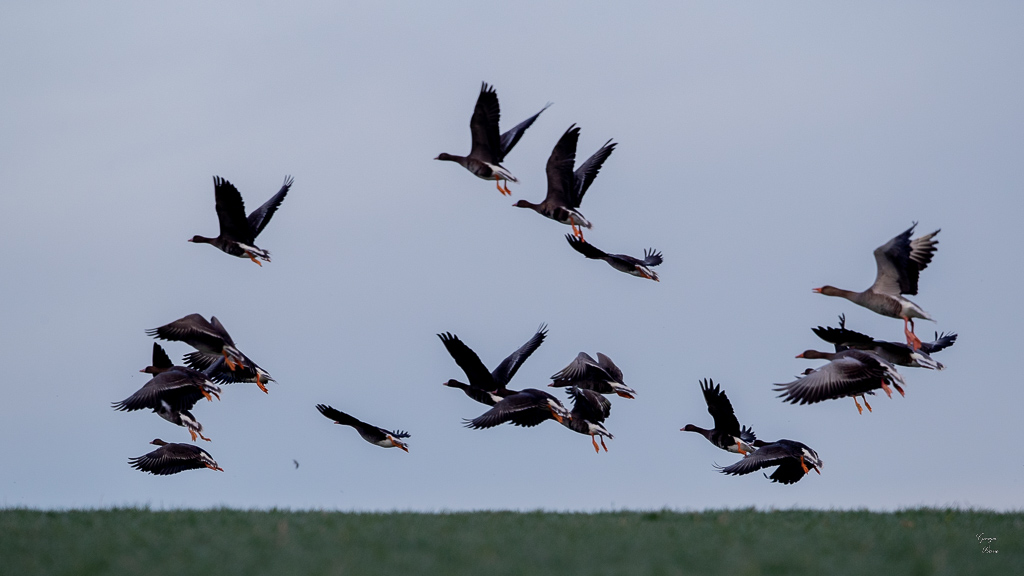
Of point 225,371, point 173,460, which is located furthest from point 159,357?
point 173,460

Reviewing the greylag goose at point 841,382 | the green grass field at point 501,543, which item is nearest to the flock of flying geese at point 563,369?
the greylag goose at point 841,382

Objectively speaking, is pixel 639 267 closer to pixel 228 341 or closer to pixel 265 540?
pixel 228 341

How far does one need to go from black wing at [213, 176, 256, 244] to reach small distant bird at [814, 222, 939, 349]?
1109 cm

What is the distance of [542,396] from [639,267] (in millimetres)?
4784

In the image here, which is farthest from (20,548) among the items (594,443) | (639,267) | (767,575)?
(639,267)

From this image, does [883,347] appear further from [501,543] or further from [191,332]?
[191,332]

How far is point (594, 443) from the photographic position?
22.0 meters

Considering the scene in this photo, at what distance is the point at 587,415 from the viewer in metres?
21.8

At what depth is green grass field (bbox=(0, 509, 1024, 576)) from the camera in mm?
9820

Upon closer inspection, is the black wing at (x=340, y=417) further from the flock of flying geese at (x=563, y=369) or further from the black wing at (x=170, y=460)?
the black wing at (x=170, y=460)

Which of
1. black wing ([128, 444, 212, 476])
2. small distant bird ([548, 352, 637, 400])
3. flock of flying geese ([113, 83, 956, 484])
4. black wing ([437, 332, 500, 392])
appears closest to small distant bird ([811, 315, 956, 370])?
flock of flying geese ([113, 83, 956, 484])

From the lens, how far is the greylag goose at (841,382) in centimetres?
1634

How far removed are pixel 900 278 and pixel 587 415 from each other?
7.05m

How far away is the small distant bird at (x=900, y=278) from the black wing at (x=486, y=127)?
7095 millimetres
